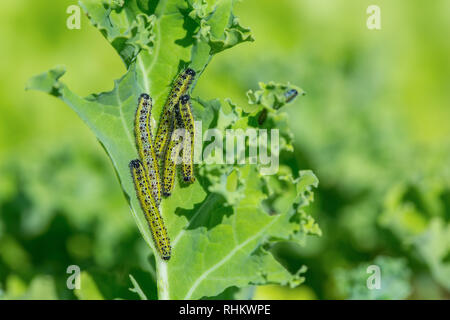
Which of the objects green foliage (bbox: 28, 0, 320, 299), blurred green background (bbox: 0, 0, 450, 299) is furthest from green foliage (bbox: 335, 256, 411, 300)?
green foliage (bbox: 28, 0, 320, 299)

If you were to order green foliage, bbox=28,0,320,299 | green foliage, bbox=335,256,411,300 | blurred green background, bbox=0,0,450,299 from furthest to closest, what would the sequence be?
blurred green background, bbox=0,0,450,299 → green foliage, bbox=335,256,411,300 → green foliage, bbox=28,0,320,299

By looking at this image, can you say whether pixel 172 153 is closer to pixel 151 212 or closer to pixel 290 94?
pixel 151 212

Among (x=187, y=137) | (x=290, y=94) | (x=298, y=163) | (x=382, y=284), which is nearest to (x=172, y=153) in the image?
(x=187, y=137)

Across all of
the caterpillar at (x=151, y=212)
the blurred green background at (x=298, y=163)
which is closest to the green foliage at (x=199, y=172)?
the caterpillar at (x=151, y=212)

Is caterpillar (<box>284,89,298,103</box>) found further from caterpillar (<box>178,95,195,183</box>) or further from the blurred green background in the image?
the blurred green background

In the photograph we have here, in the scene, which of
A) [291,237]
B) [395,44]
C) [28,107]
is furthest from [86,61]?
[291,237]
